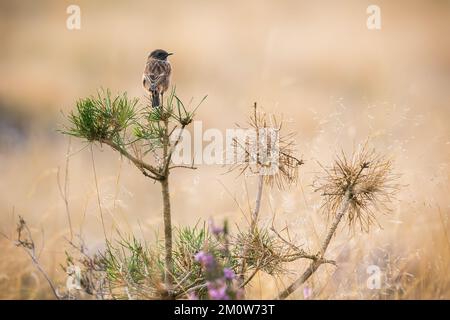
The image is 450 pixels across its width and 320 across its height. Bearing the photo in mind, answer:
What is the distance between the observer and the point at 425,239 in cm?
528

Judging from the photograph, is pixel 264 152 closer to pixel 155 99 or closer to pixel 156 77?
pixel 155 99

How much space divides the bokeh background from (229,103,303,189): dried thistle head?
288 mm

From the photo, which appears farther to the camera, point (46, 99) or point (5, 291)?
point (46, 99)

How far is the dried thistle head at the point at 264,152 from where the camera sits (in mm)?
3938

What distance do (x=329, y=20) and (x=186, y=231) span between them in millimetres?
6986

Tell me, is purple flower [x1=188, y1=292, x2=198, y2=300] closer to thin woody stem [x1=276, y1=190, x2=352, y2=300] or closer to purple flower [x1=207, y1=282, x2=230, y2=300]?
purple flower [x1=207, y1=282, x2=230, y2=300]

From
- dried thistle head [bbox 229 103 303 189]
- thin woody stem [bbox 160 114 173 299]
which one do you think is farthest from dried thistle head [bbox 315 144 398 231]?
thin woody stem [bbox 160 114 173 299]

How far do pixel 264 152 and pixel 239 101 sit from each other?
4442 mm

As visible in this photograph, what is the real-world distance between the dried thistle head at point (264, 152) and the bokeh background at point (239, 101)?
0.29m

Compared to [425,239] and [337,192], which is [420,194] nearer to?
[425,239]

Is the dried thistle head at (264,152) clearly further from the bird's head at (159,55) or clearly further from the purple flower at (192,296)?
the bird's head at (159,55)

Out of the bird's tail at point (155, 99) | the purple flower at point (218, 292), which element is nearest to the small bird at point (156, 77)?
the bird's tail at point (155, 99)

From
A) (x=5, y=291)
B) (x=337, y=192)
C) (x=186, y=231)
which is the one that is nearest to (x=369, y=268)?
(x=337, y=192)
